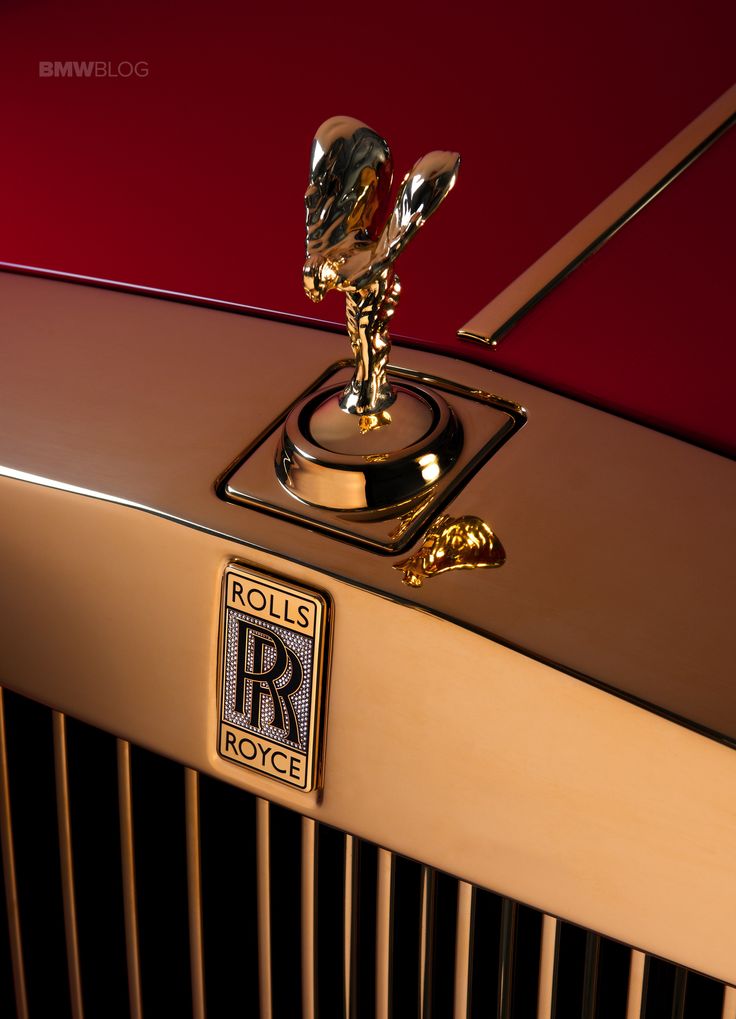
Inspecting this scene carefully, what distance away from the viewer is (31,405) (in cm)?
61

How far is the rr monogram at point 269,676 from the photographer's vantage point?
0.52m

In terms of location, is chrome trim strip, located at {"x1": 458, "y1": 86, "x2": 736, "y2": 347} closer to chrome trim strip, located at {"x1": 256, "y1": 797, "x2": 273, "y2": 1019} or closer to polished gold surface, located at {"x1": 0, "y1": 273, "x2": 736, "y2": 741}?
polished gold surface, located at {"x1": 0, "y1": 273, "x2": 736, "y2": 741}

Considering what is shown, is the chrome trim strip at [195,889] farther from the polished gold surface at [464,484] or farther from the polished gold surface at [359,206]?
the polished gold surface at [359,206]

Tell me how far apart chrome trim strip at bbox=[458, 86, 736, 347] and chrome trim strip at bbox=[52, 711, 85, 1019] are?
0.99ft

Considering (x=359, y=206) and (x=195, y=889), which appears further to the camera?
(x=195, y=889)

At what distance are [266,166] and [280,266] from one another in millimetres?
108

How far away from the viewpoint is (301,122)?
81 cm

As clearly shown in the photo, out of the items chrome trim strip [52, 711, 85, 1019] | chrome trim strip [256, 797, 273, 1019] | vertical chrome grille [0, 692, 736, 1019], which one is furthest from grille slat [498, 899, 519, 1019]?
chrome trim strip [52, 711, 85, 1019]

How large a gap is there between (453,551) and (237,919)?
0.87 feet

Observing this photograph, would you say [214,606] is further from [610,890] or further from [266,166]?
[266,166]

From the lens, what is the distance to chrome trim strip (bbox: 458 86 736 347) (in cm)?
65

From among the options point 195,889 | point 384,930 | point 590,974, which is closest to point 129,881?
point 195,889

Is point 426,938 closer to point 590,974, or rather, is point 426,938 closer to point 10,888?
point 590,974

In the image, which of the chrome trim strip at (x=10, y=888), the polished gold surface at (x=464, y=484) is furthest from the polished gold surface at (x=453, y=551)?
the chrome trim strip at (x=10, y=888)
